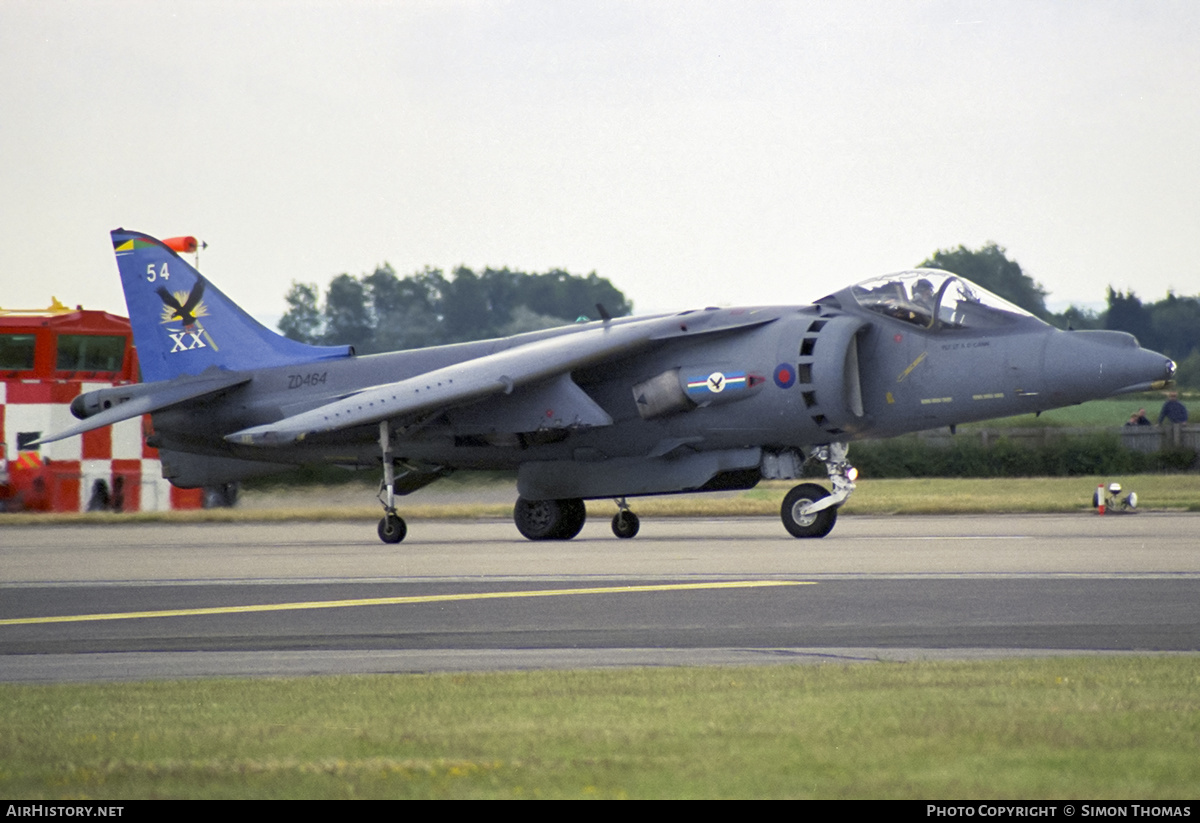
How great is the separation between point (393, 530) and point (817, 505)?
17.5 feet

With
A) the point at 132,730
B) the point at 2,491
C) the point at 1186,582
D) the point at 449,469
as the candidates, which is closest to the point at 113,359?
the point at 2,491

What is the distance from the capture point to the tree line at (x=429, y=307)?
1506 inches

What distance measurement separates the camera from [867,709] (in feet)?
20.0

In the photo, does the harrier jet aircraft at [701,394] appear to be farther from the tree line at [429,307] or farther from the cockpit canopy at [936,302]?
the tree line at [429,307]

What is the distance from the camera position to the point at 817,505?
18.0 meters

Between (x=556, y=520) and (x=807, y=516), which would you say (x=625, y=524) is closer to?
(x=556, y=520)

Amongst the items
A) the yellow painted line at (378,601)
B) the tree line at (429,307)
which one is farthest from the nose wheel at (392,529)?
the tree line at (429,307)

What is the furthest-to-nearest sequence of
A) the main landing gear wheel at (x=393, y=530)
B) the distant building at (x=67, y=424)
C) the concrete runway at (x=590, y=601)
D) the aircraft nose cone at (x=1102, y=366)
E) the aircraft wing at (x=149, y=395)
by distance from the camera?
the distant building at (x=67, y=424), the aircraft wing at (x=149, y=395), the main landing gear wheel at (x=393, y=530), the aircraft nose cone at (x=1102, y=366), the concrete runway at (x=590, y=601)

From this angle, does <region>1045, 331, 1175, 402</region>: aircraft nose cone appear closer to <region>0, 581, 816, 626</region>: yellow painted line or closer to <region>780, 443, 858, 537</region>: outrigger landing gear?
<region>780, 443, 858, 537</region>: outrigger landing gear

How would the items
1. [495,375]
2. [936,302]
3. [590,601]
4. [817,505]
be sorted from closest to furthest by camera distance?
[590,601], [936,302], [817,505], [495,375]

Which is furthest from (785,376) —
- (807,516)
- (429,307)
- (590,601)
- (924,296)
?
(429,307)

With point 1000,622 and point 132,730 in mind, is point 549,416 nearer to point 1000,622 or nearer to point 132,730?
point 1000,622

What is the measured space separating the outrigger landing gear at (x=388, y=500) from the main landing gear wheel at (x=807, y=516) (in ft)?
15.9
